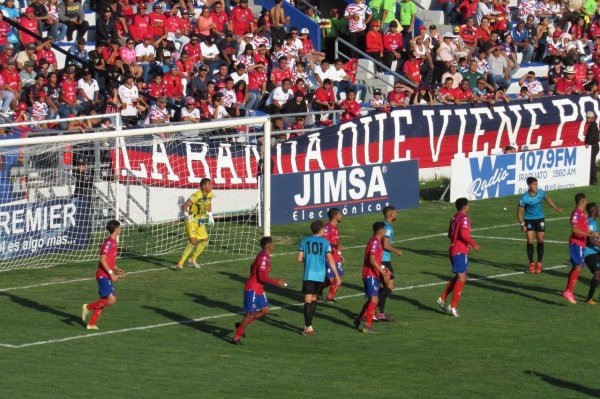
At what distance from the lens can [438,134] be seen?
3516 cm

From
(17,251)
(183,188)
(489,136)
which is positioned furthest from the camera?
(489,136)

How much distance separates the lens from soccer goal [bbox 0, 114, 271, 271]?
85.5 ft

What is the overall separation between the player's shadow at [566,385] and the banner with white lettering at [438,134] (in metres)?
14.2

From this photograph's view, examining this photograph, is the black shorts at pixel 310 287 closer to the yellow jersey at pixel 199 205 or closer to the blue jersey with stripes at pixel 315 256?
the blue jersey with stripes at pixel 315 256

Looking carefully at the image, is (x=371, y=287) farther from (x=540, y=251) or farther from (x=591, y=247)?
(x=540, y=251)

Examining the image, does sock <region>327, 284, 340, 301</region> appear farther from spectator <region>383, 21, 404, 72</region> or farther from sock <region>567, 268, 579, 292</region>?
spectator <region>383, 21, 404, 72</region>

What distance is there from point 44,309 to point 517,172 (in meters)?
16.4

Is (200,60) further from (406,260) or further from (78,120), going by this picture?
(406,260)

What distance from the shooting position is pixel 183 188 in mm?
29203

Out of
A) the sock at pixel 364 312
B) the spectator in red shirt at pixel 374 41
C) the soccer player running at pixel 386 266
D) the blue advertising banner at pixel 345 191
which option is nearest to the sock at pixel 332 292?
the soccer player running at pixel 386 266

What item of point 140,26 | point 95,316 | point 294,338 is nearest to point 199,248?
point 95,316

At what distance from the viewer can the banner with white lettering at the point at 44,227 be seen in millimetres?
25828

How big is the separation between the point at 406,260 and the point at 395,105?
25.6ft

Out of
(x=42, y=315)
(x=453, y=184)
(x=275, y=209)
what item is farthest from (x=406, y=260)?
(x=42, y=315)
